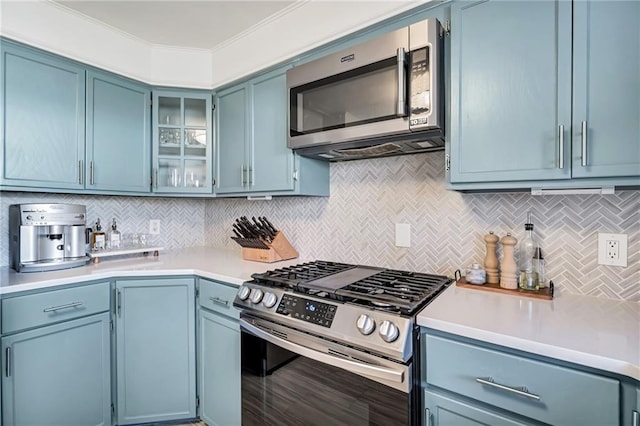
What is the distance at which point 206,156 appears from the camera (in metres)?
2.33

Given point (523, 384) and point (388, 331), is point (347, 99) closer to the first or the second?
point (388, 331)

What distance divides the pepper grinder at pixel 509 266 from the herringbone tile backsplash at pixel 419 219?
0.10 meters

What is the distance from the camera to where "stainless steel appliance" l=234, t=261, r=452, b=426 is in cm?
103

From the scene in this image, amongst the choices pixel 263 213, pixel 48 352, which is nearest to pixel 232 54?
pixel 263 213

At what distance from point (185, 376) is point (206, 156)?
57.1 inches

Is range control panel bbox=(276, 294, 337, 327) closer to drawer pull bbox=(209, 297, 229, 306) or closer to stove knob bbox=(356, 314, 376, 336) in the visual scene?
stove knob bbox=(356, 314, 376, 336)

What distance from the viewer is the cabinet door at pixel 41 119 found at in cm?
168

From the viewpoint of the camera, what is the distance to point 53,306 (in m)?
1.52

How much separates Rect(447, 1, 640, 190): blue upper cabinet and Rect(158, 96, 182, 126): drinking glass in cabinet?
1.90m

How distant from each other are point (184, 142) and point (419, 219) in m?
1.74

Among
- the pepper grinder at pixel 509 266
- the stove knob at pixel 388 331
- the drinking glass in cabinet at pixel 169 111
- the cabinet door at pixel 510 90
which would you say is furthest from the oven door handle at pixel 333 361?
the drinking glass in cabinet at pixel 169 111

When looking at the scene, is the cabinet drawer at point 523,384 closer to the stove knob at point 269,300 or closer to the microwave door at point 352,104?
the stove knob at point 269,300

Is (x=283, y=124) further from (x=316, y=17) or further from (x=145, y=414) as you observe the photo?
(x=145, y=414)

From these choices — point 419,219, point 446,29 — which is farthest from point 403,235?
point 446,29
